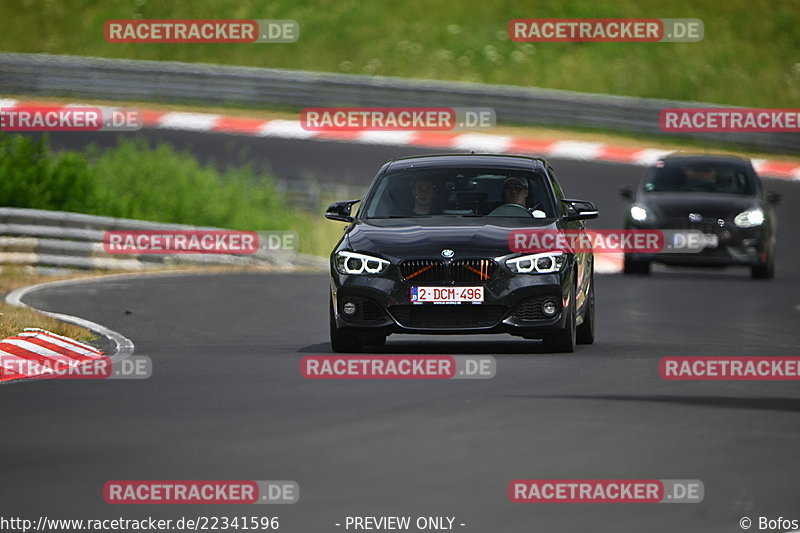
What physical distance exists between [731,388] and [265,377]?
305cm

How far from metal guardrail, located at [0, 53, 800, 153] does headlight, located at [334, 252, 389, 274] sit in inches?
890

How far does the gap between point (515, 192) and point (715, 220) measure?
9207 mm

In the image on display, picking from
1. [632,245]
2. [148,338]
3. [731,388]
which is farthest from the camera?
[632,245]

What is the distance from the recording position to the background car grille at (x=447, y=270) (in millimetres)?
13156

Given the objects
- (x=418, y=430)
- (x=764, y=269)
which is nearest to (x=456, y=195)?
(x=418, y=430)

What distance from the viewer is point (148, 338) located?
15.5 metres

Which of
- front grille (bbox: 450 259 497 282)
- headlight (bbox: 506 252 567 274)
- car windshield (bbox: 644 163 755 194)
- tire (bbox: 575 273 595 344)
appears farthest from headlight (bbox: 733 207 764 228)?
front grille (bbox: 450 259 497 282)

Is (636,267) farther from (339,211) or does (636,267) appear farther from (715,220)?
(339,211)

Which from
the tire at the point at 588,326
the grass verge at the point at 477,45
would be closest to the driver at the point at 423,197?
the tire at the point at 588,326

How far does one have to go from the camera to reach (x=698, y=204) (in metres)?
23.2

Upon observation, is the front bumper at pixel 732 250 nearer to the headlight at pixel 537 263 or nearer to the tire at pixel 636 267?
the tire at pixel 636 267

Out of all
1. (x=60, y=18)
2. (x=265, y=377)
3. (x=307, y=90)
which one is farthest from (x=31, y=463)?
(x=60, y=18)

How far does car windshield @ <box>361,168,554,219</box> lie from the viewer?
14.3 metres

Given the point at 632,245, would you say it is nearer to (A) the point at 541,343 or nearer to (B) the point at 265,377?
(A) the point at 541,343
